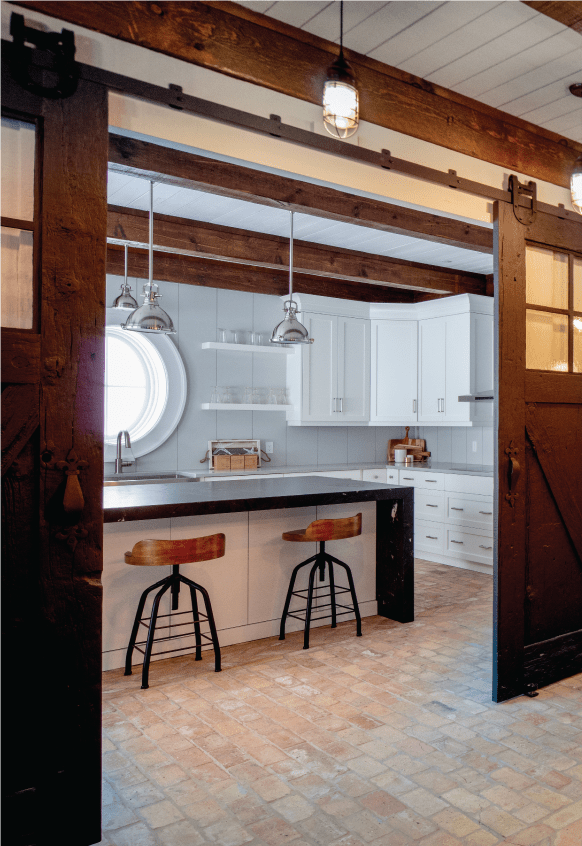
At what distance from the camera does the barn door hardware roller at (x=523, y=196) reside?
3197 millimetres

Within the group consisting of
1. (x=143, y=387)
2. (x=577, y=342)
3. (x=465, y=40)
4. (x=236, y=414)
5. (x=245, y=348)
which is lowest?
(x=236, y=414)

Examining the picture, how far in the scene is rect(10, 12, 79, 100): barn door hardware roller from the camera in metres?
1.84

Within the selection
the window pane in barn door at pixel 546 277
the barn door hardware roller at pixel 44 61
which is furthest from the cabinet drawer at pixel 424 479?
the barn door hardware roller at pixel 44 61

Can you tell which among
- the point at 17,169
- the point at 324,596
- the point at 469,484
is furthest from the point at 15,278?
the point at 469,484

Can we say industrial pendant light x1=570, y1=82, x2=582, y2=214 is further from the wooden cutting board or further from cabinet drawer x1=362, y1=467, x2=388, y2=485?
the wooden cutting board

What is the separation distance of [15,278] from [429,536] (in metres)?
5.22

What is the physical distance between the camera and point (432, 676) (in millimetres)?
3350

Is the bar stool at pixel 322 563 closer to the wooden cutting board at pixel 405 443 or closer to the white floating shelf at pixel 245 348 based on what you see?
the white floating shelf at pixel 245 348

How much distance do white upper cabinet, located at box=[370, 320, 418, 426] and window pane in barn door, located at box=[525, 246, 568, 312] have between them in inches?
133

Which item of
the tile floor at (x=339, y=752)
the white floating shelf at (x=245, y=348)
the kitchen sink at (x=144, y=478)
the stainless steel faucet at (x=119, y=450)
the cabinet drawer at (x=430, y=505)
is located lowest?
the tile floor at (x=339, y=752)

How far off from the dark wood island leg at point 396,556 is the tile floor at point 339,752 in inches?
18.6

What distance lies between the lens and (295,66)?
251 cm

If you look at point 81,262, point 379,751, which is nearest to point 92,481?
point 81,262

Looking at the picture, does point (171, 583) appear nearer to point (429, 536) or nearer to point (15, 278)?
point (15, 278)
